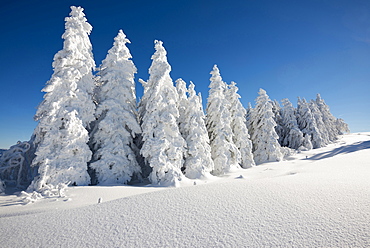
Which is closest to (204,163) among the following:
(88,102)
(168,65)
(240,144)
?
(240,144)

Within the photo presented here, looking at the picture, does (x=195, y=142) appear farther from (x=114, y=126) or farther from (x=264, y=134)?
(x=264, y=134)

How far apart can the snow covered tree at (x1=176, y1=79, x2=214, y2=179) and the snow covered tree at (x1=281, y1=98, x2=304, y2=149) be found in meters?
27.0

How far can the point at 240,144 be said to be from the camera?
25094mm

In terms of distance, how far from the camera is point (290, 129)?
37.6 meters

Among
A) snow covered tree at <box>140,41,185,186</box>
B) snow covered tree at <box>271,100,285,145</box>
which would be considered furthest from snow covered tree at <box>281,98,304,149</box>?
snow covered tree at <box>140,41,185,186</box>

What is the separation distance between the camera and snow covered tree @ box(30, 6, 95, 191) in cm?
1272

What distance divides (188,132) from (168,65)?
758 centimetres

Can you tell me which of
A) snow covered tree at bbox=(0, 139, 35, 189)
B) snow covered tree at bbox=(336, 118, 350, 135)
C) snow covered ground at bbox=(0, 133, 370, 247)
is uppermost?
snow covered tree at bbox=(336, 118, 350, 135)

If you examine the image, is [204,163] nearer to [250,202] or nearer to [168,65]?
[168,65]

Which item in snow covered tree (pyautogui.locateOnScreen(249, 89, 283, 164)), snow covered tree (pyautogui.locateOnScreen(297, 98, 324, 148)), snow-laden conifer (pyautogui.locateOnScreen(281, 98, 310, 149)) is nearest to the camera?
snow covered tree (pyautogui.locateOnScreen(249, 89, 283, 164))

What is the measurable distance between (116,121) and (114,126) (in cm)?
57

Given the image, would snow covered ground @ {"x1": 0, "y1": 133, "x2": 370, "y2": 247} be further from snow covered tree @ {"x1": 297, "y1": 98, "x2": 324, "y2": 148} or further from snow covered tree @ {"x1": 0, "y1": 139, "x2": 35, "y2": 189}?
snow covered tree @ {"x1": 297, "y1": 98, "x2": 324, "y2": 148}

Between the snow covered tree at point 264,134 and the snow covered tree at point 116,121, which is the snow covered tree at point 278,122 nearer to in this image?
the snow covered tree at point 264,134

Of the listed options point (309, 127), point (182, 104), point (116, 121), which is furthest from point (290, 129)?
point (116, 121)
